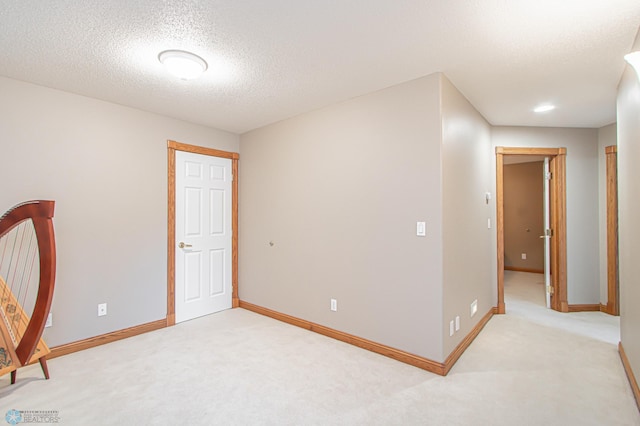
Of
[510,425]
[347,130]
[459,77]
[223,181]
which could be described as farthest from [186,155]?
[510,425]

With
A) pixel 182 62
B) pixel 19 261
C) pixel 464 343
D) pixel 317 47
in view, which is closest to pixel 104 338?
pixel 19 261

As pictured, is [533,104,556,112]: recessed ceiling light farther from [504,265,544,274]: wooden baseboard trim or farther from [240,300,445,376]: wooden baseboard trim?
[504,265,544,274]: wooden baseboard trim

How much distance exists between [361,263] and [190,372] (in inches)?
65.7

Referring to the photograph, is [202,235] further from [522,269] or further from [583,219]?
[522,269]

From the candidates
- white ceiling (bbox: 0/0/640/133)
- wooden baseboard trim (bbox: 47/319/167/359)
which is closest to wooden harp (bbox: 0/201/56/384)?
wooden baseboard trim (bbox: 47/319/167/359)

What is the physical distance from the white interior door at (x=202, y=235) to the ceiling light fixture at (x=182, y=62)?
60.7 inches

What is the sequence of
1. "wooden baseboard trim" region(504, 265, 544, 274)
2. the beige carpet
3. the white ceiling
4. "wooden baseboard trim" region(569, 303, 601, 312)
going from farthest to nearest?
"wooden baseboard trim" region(504, 265, 544, 274) < "wooden baseboard trim" region(569, 303, 601, 312) < the beige carpet < the white ceiling

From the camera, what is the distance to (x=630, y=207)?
7.17 ft

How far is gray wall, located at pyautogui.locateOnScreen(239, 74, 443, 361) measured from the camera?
246cm

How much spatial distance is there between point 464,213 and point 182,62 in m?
2.66

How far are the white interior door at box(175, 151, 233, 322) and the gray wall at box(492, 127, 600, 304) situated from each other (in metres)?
4.41

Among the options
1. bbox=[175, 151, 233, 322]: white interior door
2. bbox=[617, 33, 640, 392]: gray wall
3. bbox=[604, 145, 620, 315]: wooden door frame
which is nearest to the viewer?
bbox=[617, 33, 640, 392]: gray wall

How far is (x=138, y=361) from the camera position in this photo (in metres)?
2.59

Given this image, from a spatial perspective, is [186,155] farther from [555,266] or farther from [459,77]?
[555,266]
